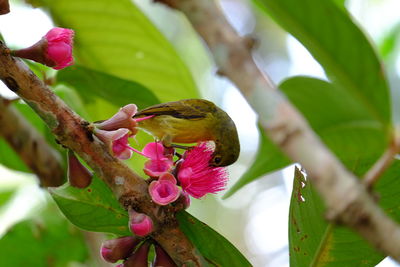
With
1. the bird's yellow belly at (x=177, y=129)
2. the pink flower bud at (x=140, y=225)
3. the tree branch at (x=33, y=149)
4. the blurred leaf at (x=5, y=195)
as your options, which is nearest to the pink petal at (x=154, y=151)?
the pink flower bud at (x=140, y=225)

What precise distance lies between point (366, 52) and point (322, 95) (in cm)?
12

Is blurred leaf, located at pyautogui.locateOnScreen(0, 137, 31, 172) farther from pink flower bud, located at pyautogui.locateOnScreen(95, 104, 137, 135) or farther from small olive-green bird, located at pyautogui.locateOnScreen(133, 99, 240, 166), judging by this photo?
pink flower bud, located at pyautogui.locateOnScreen(95, 104, 137, 135)

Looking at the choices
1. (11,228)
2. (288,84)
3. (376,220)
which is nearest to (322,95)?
(288,84)

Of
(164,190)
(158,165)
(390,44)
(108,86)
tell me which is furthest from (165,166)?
(390,44)

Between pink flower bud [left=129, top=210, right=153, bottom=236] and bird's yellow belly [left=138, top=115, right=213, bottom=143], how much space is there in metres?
0.80

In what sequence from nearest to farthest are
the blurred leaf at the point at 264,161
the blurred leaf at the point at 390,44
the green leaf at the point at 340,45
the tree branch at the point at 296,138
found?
the tree branch at the point at 296,138
the green leaf at the point at 340,45
the blurred leaf at the point at 264,161
the blurred leaf at the point at 390,44

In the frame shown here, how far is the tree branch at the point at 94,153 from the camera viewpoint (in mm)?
1127

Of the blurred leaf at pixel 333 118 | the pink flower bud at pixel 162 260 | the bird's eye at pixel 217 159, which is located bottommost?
the bird's eye at pixel 217 159

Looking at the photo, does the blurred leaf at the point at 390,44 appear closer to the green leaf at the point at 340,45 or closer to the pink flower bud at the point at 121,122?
the pink flower bud at the point at 121,122

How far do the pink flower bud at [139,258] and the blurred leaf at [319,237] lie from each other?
0.36 m

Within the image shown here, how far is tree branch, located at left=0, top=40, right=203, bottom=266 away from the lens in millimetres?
1127

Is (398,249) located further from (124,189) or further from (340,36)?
(124,189)

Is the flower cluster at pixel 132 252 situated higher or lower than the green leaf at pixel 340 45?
lower

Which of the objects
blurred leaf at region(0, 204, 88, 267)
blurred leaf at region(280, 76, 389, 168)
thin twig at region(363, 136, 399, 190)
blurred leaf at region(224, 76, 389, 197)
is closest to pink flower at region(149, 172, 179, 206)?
blurred leaf at region(224, 76, 389, 197)
